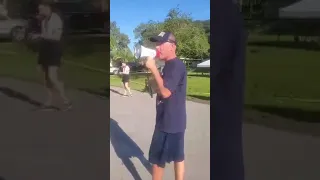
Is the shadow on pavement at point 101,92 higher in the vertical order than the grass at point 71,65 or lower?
lower

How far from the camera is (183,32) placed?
203 cm

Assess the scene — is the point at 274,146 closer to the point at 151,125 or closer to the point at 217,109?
the point at 217,109

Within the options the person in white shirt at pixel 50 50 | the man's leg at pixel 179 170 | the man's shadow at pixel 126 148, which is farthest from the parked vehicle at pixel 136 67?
the man's leg at pixel 179 170

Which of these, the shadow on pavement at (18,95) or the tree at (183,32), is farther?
the shadow on pavement at (18,95)

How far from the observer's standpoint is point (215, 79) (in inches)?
80.3

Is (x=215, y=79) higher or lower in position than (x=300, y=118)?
higher

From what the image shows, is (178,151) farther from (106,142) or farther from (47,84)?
(47,84)

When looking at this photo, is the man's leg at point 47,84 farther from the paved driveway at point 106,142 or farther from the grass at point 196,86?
the grass at point 196,86

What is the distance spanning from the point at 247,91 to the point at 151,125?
0.54 metres

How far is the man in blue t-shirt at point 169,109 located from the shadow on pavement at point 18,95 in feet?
2.41

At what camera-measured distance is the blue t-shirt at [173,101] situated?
79.0 inches

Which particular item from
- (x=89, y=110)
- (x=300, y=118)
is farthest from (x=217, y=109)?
(x=89, y=110)

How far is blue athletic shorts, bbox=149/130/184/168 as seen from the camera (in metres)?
2.06

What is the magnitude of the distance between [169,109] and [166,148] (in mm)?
210
